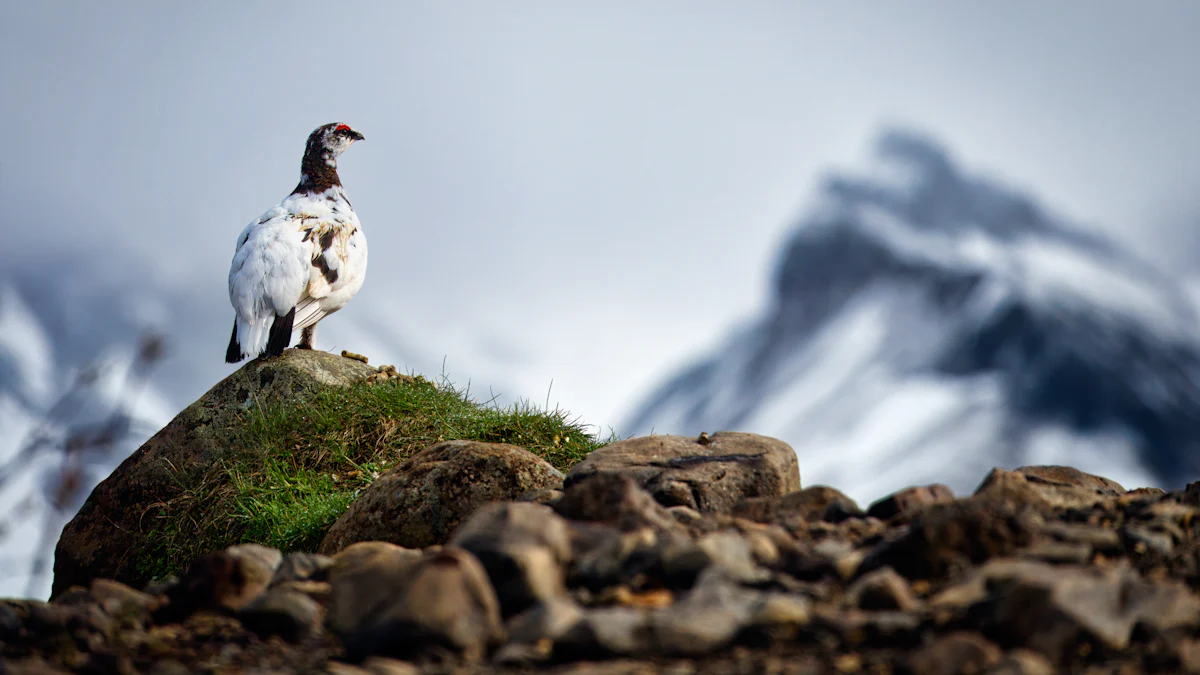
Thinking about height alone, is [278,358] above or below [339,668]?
above

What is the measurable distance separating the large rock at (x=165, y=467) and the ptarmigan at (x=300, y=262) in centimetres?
25

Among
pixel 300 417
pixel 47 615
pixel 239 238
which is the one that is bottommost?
pixel 47 615

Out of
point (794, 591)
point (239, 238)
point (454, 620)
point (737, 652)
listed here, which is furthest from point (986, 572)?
point (239, 238)

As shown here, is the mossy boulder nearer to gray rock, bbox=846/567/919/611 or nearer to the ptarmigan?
the ptarmigan

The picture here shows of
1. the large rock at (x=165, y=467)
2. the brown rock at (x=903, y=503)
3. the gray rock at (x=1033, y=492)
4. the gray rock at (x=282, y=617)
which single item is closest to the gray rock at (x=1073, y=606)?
the gray rock at (x=1033, y=492)

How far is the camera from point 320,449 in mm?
7270

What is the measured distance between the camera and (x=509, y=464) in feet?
17.6

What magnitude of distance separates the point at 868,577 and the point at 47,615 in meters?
2.39

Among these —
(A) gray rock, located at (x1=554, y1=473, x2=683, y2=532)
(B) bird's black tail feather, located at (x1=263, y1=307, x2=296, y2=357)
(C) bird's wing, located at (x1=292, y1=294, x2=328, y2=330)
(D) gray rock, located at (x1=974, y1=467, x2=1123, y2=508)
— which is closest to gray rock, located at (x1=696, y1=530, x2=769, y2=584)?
(A) gray rock, located at (x1=554, y1=473, x2=683, y2=532)

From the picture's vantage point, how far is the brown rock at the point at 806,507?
11.8ft

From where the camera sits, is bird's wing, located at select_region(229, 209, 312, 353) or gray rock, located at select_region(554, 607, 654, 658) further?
bird's wing, located at select_region(229, 209, 312, 353)

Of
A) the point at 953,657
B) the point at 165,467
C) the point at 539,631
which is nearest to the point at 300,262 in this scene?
the point at 165,467

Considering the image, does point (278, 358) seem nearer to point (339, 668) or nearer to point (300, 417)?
point (300, 417)

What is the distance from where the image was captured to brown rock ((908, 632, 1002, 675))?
2135 millimetres
